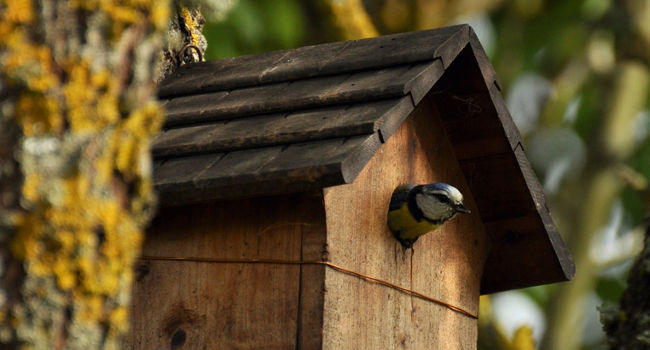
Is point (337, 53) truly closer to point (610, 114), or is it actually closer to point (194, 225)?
point (194, 225)

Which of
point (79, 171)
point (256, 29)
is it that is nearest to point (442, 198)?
point (79, 171)

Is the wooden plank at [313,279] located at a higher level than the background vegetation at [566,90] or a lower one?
lower

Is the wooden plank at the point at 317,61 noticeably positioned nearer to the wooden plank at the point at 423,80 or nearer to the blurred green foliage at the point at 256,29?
the wooden plank at the point at 423,80

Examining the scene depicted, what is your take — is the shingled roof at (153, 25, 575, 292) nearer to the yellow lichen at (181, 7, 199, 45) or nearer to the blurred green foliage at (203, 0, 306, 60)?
the yellow lichen at (181, 7, 199, 45)

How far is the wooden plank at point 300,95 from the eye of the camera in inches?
109

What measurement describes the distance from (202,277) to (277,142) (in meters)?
0.48

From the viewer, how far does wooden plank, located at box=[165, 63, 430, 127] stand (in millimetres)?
2779

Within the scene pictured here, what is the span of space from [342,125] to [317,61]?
1.84 ft

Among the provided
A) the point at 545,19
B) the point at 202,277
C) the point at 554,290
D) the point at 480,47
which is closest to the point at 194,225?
the point at 202,277

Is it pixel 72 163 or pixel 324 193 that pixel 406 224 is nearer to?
pixel 324 193

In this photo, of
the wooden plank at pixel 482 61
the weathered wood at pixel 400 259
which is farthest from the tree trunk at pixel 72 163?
the wooden plank at pixel 482 61

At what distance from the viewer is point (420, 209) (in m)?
2.88

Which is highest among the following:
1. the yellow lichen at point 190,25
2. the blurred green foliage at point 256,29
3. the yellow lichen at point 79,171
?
the blurred green foliage at point 256,29

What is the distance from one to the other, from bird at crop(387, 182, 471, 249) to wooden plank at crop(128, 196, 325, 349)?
1.27ft
